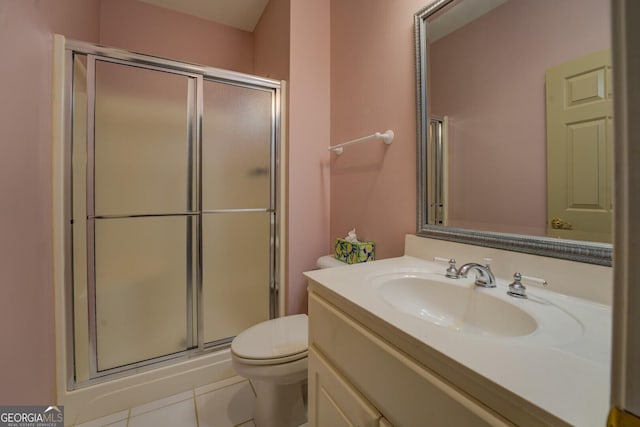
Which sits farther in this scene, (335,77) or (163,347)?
(335,77)

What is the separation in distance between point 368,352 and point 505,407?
28 centimetres

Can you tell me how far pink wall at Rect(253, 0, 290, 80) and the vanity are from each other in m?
1.47

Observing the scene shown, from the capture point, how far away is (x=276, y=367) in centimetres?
106

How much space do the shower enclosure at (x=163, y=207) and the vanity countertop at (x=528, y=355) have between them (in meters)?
1.16

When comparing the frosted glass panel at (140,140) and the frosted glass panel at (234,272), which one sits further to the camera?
the frosted glass panel at (234,272)

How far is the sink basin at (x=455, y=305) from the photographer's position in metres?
0.68

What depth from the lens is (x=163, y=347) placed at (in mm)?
1523

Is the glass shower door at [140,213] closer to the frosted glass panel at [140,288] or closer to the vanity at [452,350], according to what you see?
the frosted glass panel at [140,288]

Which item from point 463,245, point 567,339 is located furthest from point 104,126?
point 567,339

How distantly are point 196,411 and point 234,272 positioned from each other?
72 centimetres

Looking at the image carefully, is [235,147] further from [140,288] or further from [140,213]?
[140,288]

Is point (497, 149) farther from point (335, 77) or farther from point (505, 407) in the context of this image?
point (335, 77)

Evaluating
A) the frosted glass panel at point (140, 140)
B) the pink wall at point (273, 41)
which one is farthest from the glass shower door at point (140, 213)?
the pink wall at point (273, 41)

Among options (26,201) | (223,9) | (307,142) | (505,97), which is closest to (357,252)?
(307,142)
